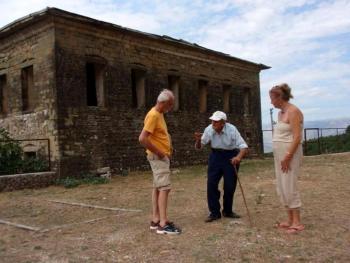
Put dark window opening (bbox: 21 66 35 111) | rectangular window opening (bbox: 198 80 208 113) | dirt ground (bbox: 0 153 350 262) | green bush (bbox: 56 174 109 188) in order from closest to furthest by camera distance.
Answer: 1. dirt ground (bbox: 0 153 350 262)
2. green bush (bbox: 56 174 109 188)
3. dark window opening (bbox: 21 66 35 111)
4. rectangular window opening (bbox: 198 80 208 113)

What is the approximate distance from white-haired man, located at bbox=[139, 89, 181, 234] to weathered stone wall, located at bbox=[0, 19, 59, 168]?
27.8 ft

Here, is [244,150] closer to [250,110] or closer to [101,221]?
[101,221]

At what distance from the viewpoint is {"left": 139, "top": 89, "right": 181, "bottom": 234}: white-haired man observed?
5.53 metres

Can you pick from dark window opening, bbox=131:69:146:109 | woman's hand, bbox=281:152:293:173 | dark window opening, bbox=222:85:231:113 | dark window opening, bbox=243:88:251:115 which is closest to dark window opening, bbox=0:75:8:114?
dark window opening, bbox=131:69:146:109

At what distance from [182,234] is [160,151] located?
1072mm

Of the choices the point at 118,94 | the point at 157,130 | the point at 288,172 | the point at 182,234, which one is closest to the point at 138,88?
the point at 118,94

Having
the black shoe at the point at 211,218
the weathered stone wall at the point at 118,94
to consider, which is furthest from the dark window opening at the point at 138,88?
the black shoe at the point at 211,218

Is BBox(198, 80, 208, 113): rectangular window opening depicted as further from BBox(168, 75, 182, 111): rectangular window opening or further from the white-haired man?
the white-haired man

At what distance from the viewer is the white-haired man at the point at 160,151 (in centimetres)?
553

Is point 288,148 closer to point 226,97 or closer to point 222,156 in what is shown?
point 222,156

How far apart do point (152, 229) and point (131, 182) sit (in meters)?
7.36

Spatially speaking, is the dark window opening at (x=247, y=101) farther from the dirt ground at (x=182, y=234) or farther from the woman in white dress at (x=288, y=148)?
the woman in white dress at (x=288, y=148)

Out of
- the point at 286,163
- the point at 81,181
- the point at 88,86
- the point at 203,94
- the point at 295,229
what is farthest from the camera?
the point at 203,94

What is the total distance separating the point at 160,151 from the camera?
5.56m
